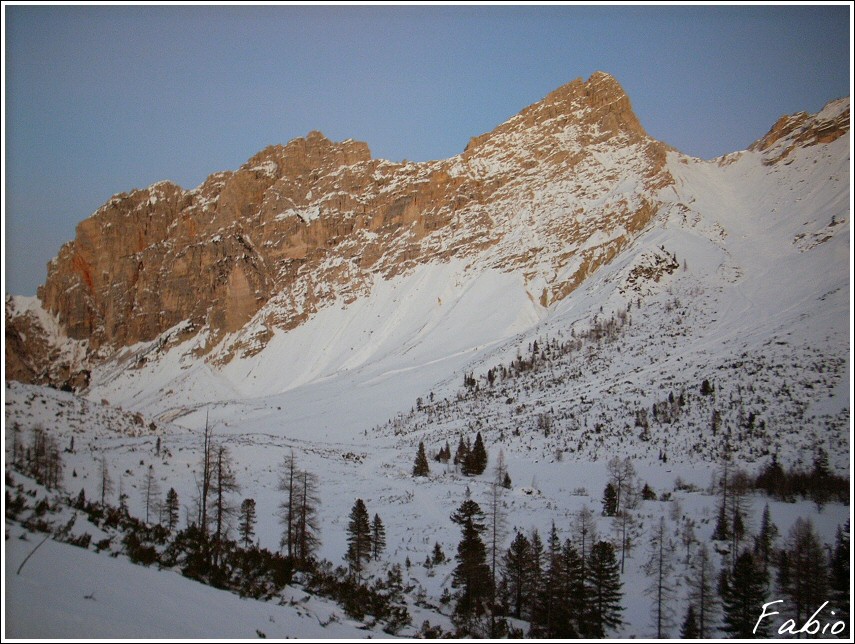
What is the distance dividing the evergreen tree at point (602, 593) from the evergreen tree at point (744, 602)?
456cm

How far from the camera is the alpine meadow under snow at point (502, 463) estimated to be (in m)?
18.9

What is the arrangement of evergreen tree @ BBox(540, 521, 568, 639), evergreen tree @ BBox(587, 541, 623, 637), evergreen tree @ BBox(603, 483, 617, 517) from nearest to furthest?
evergreen tree @ BBox(540, 521, 568, 639) → evergreen tree @ BBox(587, 541, 623, 637) → evergreen tree @ BBox(603, 483, 617, 517)

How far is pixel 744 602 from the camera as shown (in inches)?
1022

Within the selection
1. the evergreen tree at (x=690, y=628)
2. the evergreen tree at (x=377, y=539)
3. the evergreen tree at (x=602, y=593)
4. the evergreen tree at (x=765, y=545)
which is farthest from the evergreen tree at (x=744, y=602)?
the evergreen tree at (x=377, y=539)

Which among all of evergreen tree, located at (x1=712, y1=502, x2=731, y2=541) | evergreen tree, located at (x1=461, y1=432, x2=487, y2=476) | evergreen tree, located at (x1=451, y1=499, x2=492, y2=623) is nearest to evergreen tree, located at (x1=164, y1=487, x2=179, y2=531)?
evergreen tree, located at (x1=451, y1=499, x2=492, y2=623)

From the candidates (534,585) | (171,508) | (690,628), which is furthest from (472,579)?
(171,508)

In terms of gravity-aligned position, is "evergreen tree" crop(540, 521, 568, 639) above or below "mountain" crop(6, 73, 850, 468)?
below

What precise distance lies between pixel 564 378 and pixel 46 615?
321ft

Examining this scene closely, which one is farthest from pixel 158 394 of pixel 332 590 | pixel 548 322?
pixel 332 590

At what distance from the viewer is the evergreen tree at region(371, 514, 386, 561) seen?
3259 cm

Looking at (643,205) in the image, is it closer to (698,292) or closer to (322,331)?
(698,292)

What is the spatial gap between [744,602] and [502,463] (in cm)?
3699

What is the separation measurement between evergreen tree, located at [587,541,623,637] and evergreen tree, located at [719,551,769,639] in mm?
4558

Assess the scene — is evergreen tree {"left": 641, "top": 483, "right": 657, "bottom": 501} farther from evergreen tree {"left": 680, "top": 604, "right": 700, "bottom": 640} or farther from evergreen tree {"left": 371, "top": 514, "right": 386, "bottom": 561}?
evergreen tree {"left": 680, "top": 604, "right": 700, "bottom": 640}
